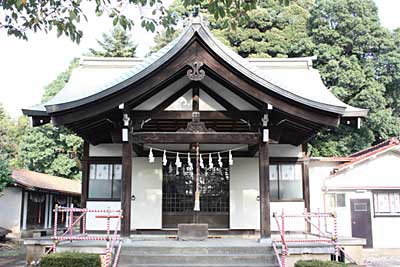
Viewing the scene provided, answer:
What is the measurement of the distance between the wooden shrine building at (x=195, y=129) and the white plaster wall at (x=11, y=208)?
422 inches

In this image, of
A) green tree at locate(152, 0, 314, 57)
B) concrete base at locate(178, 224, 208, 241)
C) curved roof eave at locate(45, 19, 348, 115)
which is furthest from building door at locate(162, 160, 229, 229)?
green tree at locate(152, 0, 314, 57)

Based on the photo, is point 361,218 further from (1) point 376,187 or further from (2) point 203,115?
(2) point 203,115

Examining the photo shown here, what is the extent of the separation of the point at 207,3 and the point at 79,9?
2030mm

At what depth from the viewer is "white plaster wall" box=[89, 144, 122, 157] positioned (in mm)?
13484

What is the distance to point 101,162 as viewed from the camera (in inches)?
530

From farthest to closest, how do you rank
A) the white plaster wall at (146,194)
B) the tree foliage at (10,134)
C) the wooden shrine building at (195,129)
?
the tree foliage at (10,134), the white plaster wall at (146,194), the wooden shrine building at (195,129)

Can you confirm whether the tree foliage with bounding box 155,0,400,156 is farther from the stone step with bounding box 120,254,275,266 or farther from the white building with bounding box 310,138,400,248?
the stone step with bounding box 120,254,275,266

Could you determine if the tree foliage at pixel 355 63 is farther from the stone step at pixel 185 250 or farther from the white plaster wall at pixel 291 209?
the stone step at pixel 185 250

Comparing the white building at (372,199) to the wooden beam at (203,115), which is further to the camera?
the white building at (372,199)

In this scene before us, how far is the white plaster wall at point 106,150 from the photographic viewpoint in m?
13.5

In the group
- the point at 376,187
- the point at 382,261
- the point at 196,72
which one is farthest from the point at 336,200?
the point at 196,72

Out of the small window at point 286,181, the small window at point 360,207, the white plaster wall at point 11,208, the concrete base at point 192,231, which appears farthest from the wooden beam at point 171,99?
the white plaster wall at point 11,208

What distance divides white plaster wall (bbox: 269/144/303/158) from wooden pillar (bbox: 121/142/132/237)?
5236 mm

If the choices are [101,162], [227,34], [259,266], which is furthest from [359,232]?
[227,34]
